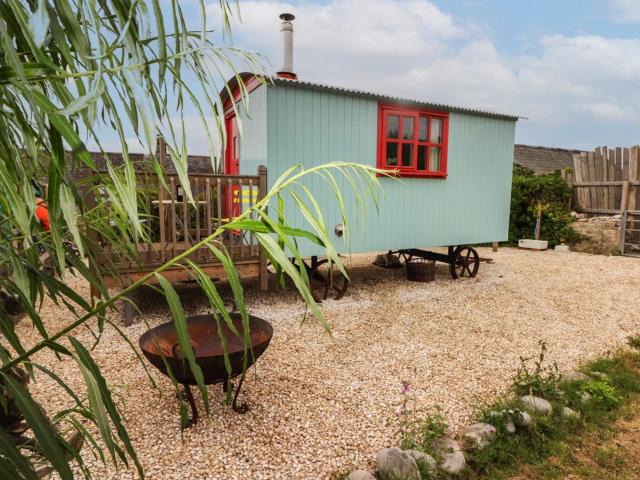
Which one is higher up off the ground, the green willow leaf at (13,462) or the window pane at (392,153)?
the window pane at (392,153)

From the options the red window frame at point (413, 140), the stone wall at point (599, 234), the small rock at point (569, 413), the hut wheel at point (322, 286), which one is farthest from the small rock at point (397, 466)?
the stone wall at point (599, 234)

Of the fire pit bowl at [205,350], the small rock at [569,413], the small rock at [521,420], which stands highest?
the fire pit bowl at [205,350]

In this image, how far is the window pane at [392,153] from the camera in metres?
6.07

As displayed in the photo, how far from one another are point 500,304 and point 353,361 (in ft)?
9.65

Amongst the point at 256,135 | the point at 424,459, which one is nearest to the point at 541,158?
the point at 256,135

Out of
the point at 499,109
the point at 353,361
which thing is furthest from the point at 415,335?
the point at 499,109

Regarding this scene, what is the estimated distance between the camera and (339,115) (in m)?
5.62

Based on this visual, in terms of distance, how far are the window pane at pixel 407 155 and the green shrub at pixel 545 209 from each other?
6.30 metres

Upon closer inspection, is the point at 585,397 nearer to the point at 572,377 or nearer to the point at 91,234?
the point at 572,377

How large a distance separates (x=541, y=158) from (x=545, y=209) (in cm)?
684

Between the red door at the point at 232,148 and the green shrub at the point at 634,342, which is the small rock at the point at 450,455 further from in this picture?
the red door at the point at 232,148

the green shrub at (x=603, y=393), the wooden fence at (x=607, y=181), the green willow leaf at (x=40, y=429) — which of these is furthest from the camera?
the wooden fence at (x=607, y=181)

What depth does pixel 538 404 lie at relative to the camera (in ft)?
8.89

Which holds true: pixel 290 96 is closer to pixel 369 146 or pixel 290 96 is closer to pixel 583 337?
pixel 369 146
